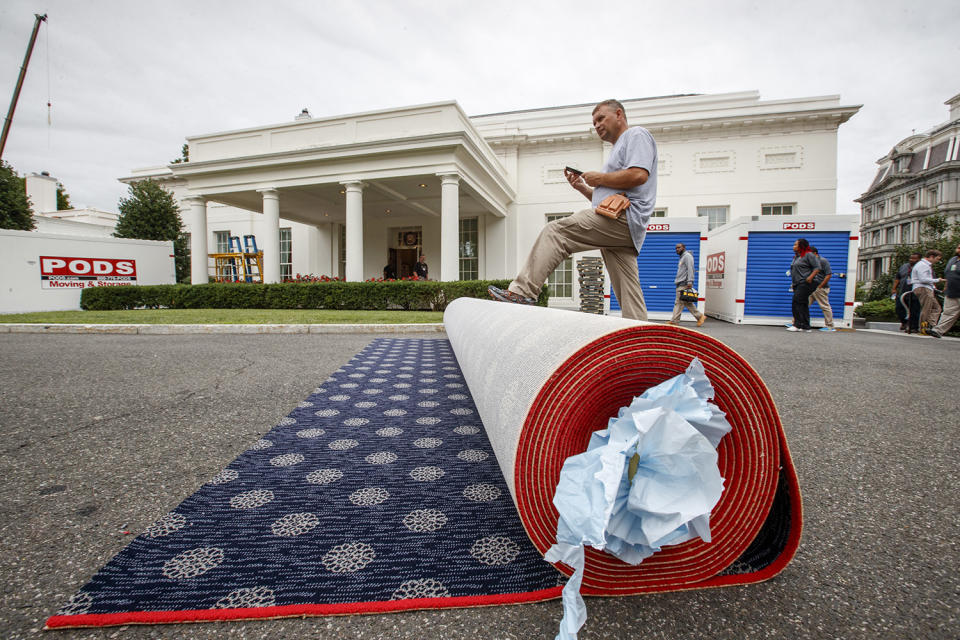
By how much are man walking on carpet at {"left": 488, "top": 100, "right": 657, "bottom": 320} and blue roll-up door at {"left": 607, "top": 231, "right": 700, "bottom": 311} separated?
7.90m

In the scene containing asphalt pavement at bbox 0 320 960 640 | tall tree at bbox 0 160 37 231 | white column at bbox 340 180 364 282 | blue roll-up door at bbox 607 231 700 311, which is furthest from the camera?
tall tree at bbox 0 160 37 231

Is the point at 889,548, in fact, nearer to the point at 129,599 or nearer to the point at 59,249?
the point at 129,599

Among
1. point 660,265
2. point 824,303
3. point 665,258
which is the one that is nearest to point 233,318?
point 660,265

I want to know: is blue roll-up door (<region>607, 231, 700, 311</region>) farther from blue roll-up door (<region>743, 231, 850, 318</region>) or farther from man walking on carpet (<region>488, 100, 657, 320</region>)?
man walking on carpet (<region>488, 100, 657, 320</region>)

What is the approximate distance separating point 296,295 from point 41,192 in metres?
35.4

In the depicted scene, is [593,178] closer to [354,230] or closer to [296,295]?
[296,295]

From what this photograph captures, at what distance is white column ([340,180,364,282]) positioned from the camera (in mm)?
12406

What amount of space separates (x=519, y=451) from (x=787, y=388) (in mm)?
3099

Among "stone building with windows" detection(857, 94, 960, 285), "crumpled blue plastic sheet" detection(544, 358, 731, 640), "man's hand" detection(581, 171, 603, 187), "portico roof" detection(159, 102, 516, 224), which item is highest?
"stone building with windows" detection(857, 94, 960, 285)

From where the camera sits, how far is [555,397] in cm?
93

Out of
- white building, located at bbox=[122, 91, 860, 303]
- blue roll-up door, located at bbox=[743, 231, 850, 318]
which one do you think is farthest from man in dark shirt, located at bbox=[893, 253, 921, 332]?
white building, located at bbox=[122, 91, 860, 303]

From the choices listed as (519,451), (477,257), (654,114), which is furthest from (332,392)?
(654,114)

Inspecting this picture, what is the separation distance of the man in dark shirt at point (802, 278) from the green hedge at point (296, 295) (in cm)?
525

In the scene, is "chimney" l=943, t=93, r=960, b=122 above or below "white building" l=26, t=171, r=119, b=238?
above
